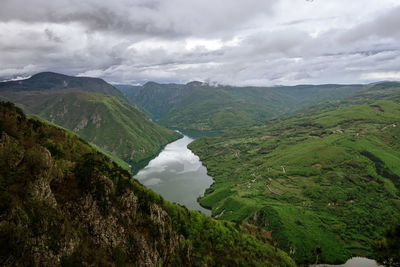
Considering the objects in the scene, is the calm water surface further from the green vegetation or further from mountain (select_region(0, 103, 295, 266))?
the green vegetation

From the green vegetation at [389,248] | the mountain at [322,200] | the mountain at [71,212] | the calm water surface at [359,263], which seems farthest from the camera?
the mountain at [322,200]

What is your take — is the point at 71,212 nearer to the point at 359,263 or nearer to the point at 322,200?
the point at 359,263

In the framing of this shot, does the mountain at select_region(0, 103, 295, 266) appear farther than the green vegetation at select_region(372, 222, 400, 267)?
No

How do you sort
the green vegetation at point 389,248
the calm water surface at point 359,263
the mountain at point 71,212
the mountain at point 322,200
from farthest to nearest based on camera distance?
1. the mountain at point 322,200
2. the calm water surface at point 359,263
3. the green vegetation at point 389,248
4. the mountain at point 71,212

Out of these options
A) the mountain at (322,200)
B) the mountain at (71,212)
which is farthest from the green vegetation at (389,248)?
the mountain at (322,200)

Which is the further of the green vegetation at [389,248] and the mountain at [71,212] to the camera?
the green vegetation at [389,248]

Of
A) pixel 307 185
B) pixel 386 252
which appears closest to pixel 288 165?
pixel 307 185

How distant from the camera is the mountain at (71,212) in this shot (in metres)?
29.0

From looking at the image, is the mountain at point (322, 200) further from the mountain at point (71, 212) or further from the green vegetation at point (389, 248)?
the mountain at point (71, 212)

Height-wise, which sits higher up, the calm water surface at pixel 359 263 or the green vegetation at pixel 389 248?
the green vegetation at pixel 389 248

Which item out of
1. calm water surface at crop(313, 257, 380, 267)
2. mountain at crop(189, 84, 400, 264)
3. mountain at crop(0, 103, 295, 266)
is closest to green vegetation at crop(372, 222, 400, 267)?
mountain at crop(0, 103, 295, 266)

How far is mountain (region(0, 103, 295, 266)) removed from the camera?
29.0 meters

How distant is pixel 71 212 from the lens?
36750 mm

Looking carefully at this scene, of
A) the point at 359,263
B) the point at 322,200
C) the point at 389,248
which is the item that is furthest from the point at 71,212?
the point at 322,200
